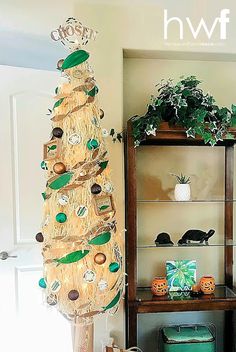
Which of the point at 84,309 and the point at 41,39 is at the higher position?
the point at 41,39

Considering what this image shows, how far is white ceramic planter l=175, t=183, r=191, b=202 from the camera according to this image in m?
2.08

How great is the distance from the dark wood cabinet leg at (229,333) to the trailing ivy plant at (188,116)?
4.31 feet

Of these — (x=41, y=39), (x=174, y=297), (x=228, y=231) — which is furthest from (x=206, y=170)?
(x=41, y=39)

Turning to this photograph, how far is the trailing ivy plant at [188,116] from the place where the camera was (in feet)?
6.03

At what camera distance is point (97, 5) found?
6.59 ft

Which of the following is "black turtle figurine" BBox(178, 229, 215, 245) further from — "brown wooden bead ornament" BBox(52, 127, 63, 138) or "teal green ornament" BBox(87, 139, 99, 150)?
"brown wooden bead ornament" BBox(52, 127, 63, 138)

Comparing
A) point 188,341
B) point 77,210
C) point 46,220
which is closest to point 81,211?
point 77,210

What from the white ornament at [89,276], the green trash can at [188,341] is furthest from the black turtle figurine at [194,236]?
the white ornament at [89,276]

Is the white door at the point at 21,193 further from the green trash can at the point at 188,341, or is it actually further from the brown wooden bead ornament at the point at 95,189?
the brown wooden bead ornament at the point at 95,189

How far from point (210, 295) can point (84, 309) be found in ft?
3.25

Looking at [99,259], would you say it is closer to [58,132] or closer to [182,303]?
[58,132]

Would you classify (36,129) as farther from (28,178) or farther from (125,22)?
(125,22)

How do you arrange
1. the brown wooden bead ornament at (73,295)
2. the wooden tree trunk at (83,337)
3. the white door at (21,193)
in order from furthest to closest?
the white door at (21,193)
the wooden tree trunk at (83,337)
the brown wooden bead ornament at (73,295)

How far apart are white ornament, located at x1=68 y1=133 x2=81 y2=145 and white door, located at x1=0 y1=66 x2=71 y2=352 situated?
95cm
